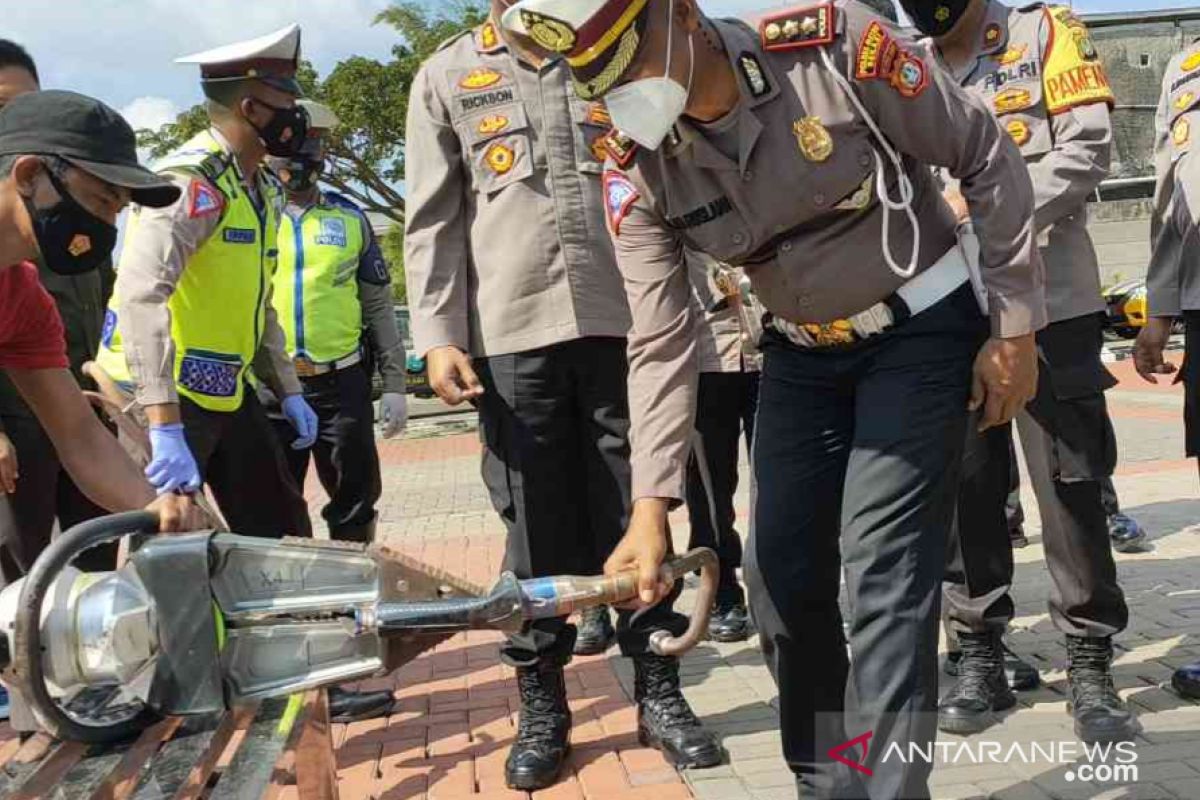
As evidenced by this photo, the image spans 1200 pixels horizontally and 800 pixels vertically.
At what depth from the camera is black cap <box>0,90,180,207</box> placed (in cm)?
263

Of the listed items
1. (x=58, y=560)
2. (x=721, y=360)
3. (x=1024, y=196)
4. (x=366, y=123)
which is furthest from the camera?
(x=366, y=123)

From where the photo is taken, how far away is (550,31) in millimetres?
2105

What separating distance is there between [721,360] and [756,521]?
79.1 inches

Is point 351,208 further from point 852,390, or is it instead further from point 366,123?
point 366,123

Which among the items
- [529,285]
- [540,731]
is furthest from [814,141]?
[540,731]

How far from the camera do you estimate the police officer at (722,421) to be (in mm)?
4414

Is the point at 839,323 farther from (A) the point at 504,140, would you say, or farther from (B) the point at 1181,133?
(B) the point at 1181,133

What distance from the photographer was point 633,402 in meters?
2.52

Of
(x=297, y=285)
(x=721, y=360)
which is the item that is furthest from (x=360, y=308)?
(x=721, y=360)

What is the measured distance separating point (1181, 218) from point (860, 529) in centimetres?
217

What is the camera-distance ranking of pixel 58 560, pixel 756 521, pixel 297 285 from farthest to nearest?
pixel 297 285 < pixel 756 521 < pixel 58 560

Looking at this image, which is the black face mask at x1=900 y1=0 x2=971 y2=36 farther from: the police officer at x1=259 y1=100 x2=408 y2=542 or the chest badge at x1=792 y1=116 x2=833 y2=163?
the police officer at x1=259 y1=100 x2=408 y2=542

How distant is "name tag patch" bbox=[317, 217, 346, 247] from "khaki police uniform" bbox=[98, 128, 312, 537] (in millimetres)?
489

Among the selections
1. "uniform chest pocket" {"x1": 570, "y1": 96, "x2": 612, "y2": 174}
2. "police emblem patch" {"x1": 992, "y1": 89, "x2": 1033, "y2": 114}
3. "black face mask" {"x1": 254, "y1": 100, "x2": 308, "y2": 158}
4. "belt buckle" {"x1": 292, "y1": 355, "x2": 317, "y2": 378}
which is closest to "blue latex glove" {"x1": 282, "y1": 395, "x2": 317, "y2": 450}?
"belt buckle" {"x1": 292, "y1": 355, "x2": 317, "y2": 378}
